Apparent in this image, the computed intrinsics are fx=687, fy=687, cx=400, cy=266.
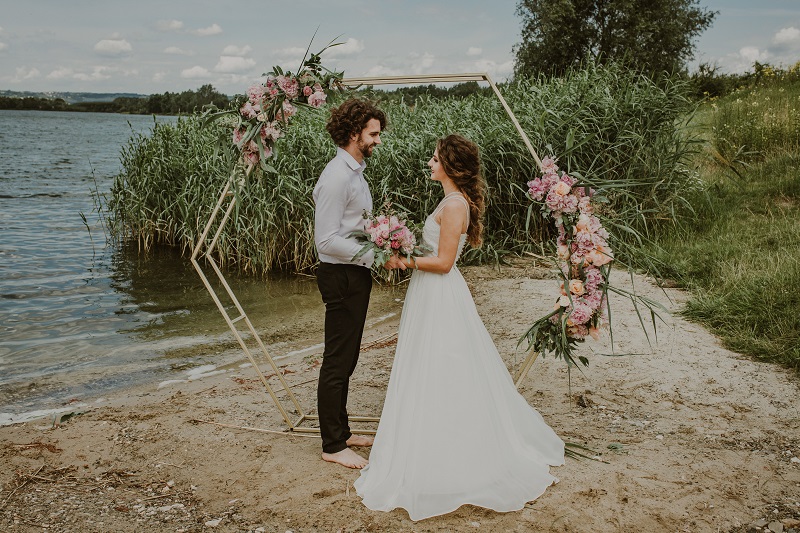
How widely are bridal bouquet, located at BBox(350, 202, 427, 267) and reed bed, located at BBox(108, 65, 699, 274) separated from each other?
4.86 m

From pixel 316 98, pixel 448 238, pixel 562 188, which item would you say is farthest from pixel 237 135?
pixel 562 188

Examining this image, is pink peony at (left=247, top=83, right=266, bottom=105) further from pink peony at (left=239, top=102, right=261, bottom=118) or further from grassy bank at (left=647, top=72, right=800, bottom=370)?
grassy bank at (left=647, top=72, right=800, bottom=370)

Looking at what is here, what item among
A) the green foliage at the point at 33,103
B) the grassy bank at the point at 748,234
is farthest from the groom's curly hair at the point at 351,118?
the green foliage at the point at 33,103

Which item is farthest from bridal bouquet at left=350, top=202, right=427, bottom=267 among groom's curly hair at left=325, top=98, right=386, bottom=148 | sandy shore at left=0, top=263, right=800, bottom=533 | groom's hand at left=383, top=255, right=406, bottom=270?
sandy shore at left=0, top=263, right=800, bottom=533

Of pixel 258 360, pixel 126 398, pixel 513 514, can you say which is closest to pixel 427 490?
pixel 513 514

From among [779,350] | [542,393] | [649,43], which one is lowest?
[542,393]

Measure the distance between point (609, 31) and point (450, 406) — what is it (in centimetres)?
2659

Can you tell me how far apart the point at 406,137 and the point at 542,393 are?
17.7 feet

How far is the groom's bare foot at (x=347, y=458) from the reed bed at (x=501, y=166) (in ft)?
16.1

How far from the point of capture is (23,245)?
1338 cm

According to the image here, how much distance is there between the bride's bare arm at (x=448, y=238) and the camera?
12.7ft

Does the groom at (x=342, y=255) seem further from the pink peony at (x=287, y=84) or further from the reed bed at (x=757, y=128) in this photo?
the reed bed at (x=757, y=128)

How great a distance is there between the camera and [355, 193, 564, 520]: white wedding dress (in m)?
3.65

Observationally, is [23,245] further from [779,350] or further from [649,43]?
[649,43]
